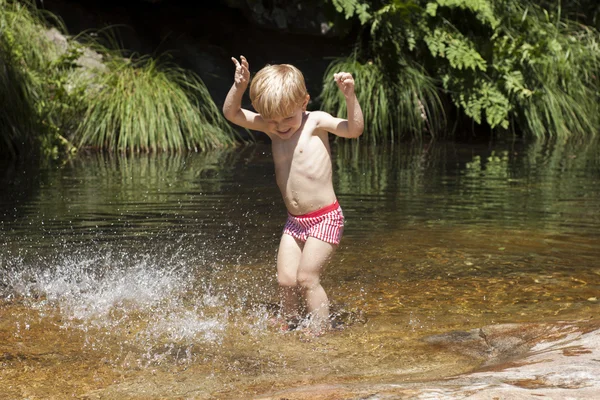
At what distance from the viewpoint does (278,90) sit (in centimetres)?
390

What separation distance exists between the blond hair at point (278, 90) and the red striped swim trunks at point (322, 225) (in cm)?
51

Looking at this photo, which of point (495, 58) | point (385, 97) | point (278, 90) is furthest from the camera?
point (495, 58)

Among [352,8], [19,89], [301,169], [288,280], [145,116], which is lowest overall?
[288,280]

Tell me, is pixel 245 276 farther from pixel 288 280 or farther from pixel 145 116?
pixel 145 116

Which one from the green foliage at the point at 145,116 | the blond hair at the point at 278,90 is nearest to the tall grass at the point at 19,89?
the green foliage at the point at 145,116

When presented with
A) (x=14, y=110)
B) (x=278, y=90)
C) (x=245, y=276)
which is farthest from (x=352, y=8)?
(x=278, y=90)

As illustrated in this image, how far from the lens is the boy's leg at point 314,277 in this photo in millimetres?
3969

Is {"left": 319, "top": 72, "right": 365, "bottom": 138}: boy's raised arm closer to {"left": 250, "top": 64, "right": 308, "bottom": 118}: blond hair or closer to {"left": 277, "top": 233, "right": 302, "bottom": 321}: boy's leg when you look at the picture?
{"left": 250, "top": 64, "right": 308, "bottom": 118}: blond hair

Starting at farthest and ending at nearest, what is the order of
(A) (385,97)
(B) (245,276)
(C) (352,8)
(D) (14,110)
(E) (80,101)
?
(A) (385,97) < (C) (352,8) < (E) (80,101) < (D) (14,110) < (B) (245,276)

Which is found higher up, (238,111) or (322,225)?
(238,111)

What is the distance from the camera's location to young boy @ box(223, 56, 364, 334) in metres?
3.95

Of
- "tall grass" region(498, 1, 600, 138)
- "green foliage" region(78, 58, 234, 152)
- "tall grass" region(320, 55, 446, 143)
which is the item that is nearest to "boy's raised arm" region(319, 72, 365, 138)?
"green foliage" region(78, 58, 234, 152)

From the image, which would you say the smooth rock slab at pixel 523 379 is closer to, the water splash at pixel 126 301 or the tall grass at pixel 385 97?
the water splash at pixel 126 301

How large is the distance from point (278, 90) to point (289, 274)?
882mm
